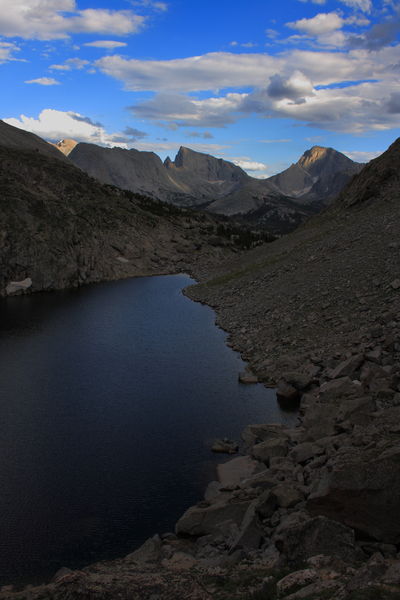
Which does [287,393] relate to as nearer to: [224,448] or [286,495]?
[224,448]

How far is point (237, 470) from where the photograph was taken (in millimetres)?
24312

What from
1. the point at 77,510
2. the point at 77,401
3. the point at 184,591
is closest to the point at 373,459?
the point at 184,591

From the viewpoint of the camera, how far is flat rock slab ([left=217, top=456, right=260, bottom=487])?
2347 centimetres

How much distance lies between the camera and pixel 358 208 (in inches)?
2889

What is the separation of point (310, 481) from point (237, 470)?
454 centimetres

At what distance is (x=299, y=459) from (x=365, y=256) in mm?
31249

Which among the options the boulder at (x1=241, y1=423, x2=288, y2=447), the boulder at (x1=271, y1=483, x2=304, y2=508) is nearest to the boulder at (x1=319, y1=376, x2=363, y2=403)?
the boulder at (x1=241, y1=423, x2=288, y2=447)

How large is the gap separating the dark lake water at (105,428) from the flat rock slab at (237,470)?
74cm

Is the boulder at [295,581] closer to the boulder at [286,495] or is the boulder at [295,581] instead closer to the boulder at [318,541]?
the boulder at [318,541]

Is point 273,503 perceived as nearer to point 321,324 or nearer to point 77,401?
point 77,401

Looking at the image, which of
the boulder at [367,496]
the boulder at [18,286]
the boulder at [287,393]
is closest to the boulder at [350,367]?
the boulder at [287,393]

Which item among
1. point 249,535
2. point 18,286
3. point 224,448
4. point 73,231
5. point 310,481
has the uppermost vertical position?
point 73,231

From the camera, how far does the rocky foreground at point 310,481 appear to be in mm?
13680

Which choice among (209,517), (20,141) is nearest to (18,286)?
(20,141)
